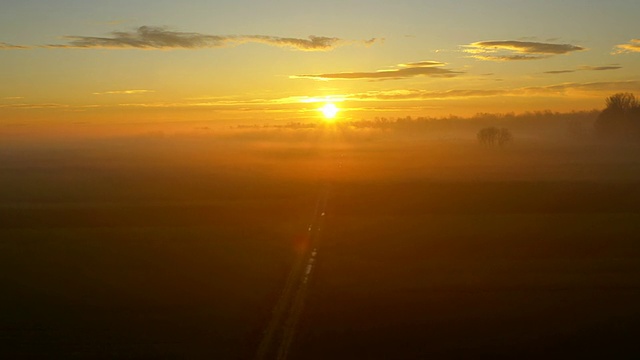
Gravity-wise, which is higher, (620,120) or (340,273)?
(620,120)

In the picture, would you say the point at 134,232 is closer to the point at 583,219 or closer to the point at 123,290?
the point at 123,290

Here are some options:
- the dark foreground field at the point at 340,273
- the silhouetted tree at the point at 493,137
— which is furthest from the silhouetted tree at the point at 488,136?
the dark foreground field at the point at 340,273

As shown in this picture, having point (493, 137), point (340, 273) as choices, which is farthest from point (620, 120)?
point (340, 273)

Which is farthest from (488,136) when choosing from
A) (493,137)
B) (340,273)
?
(340,273)

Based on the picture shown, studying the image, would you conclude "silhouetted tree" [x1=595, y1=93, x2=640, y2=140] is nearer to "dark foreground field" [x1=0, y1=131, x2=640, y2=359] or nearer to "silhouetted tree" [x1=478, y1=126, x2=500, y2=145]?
"silhouetted tree" [x1=478, y1=126, x2=500, y2=145]

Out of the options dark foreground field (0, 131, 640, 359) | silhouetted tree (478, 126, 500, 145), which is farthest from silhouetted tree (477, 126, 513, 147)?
dark foreground field (0, 131, 640, 359)

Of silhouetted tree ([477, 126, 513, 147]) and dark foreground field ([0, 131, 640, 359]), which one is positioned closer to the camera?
dark foreground field ([0, 131, 640, 359])

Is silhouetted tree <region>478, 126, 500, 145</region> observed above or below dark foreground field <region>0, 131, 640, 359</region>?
above

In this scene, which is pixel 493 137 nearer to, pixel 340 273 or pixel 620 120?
pixel 620 120

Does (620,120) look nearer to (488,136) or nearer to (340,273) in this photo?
(488,136)

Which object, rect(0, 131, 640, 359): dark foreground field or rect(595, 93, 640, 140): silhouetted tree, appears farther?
rect(595, 93, 640, 140): silhouetted tree

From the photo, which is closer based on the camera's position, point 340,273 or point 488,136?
point 340,273
